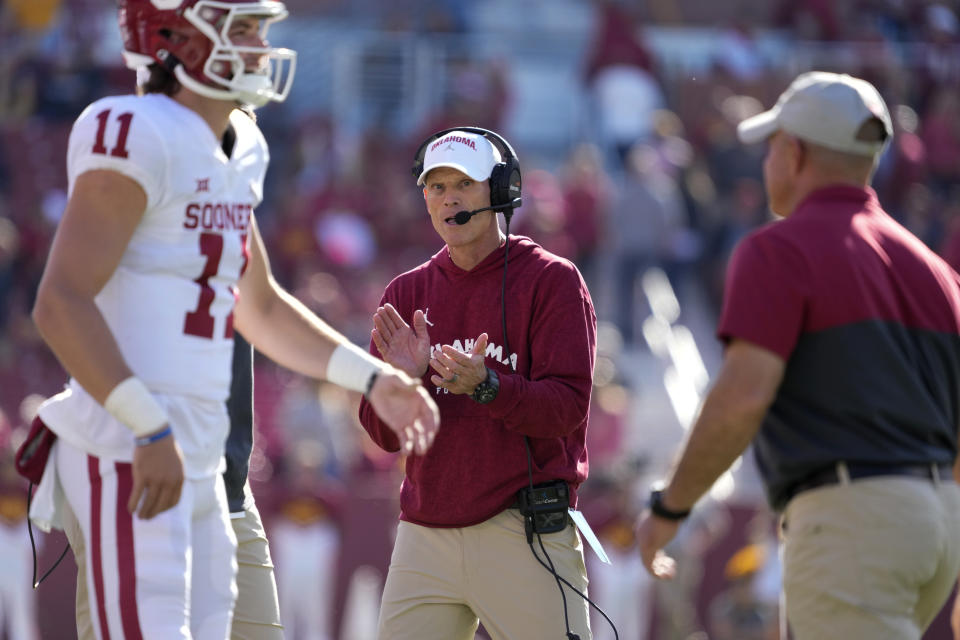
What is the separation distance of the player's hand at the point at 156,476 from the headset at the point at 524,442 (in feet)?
4.04

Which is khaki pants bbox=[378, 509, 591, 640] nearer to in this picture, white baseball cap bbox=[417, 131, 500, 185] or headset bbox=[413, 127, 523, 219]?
headset bbox=[413, 127, 523, 219]

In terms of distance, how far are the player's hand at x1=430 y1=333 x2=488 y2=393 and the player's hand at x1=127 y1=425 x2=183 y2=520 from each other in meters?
0.91

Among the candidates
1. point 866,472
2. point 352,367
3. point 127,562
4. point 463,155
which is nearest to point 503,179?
point 463,155

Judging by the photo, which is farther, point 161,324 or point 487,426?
point 487,426

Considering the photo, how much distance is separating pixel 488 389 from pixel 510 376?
4.0 inches

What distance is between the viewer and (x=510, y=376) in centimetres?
383

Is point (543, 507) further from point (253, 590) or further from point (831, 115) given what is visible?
point (831, 115)

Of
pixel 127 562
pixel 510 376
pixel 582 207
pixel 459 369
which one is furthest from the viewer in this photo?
pixel 582 207

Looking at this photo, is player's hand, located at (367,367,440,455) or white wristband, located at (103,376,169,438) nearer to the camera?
white wristband, located at (103,376,169,438)

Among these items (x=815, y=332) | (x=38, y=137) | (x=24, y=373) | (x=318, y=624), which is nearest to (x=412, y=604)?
(x=815, y=332)

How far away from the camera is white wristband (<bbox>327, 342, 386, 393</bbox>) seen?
11.2 ft

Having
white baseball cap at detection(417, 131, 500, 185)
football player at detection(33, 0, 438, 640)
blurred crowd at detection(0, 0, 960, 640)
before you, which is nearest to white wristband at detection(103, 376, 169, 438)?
football player at detection(33, 0, 438, 640)

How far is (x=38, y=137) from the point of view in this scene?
562 inches

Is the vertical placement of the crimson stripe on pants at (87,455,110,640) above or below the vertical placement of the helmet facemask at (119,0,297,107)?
below
